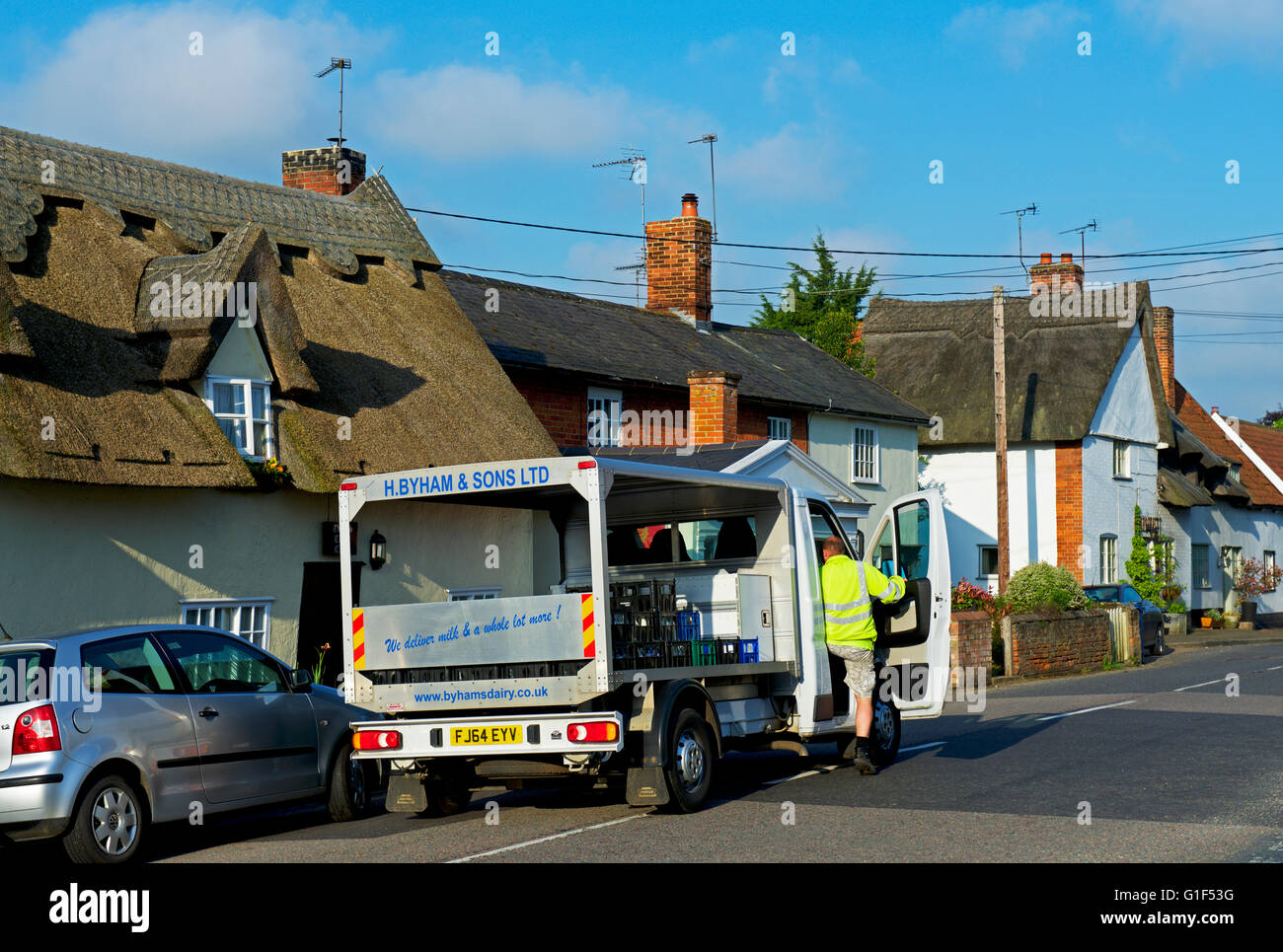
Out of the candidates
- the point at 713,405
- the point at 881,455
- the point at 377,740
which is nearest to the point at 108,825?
the point at 377,740

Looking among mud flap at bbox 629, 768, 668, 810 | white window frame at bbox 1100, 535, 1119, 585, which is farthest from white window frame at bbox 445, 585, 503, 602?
white window frame at bbox 1100, 535, 1119, 585

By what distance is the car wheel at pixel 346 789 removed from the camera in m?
10.9

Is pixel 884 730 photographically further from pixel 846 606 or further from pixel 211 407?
pixel 211 407

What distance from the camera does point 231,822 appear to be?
451 inches

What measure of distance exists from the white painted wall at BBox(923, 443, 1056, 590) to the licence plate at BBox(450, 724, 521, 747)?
1168 inches

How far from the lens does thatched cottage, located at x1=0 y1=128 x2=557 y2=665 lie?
45.4 ft

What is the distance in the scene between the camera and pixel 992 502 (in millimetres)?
38875

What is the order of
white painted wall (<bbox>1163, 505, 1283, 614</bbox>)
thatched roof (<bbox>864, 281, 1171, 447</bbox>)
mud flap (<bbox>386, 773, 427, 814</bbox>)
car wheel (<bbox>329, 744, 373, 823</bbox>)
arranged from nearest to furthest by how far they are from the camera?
mud flap (<bbox>386, 773, 427, 814</bbox>) → car wheel (<bbox>329, 744, 373, 823</bbox>) → thatched roof (<bbox>864, 281, 1171, 447</bbox>) → white painted wall (<bbox>1163, 505, 1283, 614</bbox>)

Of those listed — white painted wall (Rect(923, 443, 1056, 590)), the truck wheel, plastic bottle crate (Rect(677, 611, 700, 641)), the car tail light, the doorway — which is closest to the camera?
the car tail light

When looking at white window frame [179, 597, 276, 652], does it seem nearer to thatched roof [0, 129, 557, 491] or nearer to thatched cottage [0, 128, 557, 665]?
thatched cottage [0, 128, 557, 665]

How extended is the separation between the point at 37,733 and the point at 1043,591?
75.2 feet

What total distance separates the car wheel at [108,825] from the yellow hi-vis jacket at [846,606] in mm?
5607

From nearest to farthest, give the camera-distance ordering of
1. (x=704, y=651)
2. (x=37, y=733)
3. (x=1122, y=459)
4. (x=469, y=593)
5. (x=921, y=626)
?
1. (x=37, y=733)
2. (x=704, y=651)
3. (x=921, y=626)
4. (x=469, y=593)
5. (x=1122, y=459)
